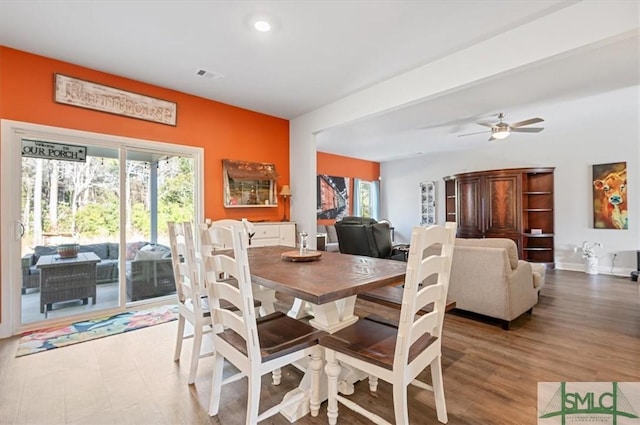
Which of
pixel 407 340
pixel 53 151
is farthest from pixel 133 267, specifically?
pixel 407 340

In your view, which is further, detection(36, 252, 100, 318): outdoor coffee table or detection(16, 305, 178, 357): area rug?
detection(36, 252, 100, 318): outdoor coffee table

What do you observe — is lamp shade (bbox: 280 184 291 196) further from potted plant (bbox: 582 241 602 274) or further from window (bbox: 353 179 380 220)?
potted plant (bbox: 582 241 602 274)

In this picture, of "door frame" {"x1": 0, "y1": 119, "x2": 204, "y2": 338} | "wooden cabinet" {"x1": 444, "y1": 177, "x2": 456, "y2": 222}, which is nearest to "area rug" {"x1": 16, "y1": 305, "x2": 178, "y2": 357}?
"door frame" {"x1": 0, "y1": 119, "x2": 204, "y2": 338}

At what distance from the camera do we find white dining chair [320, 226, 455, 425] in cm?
129

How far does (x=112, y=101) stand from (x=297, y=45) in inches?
→ 88.2

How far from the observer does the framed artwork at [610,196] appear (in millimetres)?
5293

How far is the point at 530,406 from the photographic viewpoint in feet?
5.75

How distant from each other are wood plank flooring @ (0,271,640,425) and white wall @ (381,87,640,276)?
302 centimetres

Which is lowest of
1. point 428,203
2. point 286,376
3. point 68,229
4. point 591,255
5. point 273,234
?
point 286,376

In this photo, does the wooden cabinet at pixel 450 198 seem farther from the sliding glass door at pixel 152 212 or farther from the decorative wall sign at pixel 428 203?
the sliding glass door at pixel 152 212

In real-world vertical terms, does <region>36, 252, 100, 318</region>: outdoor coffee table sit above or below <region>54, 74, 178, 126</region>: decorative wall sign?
below

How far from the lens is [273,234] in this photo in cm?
439

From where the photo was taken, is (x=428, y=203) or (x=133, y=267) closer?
(x=133, y=267)

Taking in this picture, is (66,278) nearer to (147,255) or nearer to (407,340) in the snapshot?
(147,255)
